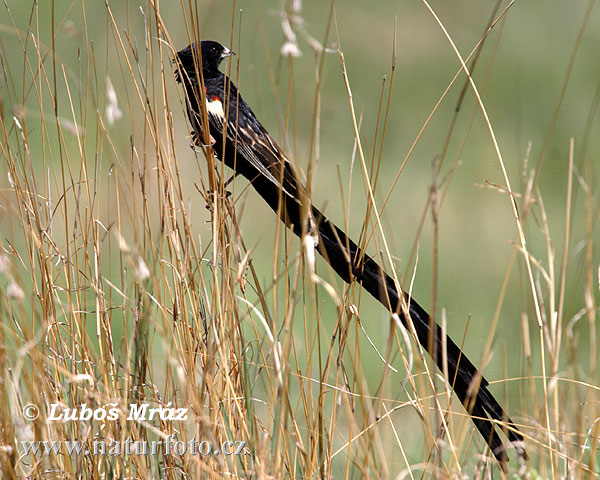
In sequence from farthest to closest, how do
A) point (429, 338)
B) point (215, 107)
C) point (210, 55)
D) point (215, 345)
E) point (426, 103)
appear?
point (426, 103) < point (210, 55) < point (215, 107) < point (215, 345) < point (429, 338)

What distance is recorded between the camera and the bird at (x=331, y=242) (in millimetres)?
1641

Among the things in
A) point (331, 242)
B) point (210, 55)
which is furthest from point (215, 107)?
point (331, 242)

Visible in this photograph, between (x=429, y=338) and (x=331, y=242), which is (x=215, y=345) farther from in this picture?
(x=429, y=338)

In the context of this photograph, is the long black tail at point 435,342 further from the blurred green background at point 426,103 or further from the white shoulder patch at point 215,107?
the blurred green background at point 426,103

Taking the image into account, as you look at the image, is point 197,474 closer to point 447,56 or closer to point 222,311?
point 222,311

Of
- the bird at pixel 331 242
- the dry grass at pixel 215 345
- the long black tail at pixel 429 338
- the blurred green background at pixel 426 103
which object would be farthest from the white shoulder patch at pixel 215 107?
the blurred green background at pixel 426 103

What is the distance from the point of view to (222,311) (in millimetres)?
1795

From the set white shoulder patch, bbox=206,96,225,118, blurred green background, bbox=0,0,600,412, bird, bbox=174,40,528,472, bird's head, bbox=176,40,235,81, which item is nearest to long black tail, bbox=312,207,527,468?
bird, bbox=174,40,528,472

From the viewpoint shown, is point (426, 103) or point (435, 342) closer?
→ point (435, 342)

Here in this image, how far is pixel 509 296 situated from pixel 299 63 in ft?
11.3

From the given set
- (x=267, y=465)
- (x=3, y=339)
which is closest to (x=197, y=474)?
(x=267, y=465)

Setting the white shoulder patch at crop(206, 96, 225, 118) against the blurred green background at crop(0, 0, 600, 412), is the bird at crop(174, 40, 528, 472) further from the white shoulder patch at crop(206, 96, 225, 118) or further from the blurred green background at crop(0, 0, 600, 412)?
the blurred green background at crop(0, 0, 600, 412)

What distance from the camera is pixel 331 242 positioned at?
196cm

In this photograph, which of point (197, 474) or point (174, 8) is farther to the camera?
point (174, 8)
